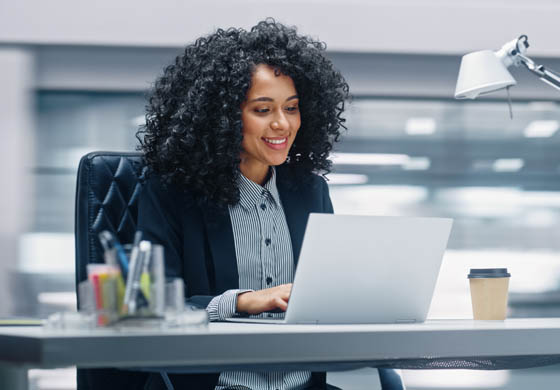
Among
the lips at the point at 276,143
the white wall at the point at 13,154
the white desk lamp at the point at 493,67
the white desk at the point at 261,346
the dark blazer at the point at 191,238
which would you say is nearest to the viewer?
the white desk at the point at 261,346

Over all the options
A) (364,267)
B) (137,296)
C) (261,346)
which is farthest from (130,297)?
(364,267)

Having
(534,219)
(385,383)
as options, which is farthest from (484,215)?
(385,383)

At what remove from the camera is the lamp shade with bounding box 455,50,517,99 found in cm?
107

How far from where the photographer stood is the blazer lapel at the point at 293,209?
4.42 feet

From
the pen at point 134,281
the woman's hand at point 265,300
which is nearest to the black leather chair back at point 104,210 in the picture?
the woman's hand at point 265,300

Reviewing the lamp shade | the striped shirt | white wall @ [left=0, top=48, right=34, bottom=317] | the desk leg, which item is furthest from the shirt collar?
white wall @ [left=0, top=48, right=34, bottom=317]

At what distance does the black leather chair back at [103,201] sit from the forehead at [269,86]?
0.92 ft

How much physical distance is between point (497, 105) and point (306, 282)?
9.16 ft

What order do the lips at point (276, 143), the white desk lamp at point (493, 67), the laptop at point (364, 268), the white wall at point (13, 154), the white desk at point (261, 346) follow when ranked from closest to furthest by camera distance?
the white desk at point (261, 346) < the laptop at point (364, 268) < the white desk lamp at point (493, 67) < the lips at point (276, 143) < the white wall at point (13, 154)

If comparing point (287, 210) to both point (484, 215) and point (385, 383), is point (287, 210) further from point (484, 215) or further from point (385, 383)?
point (484, 215)

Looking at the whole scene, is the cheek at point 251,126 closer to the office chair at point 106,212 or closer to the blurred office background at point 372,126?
the office chair at point 106,212

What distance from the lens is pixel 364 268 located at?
872 millimetres

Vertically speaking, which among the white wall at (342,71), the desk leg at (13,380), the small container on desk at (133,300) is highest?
the white wall at (342,71)

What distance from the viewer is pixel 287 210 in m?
1.38
